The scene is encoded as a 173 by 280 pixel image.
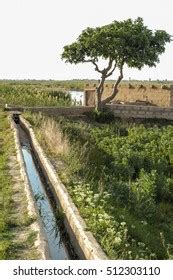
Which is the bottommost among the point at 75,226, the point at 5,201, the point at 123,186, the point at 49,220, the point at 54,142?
the point at 49,220

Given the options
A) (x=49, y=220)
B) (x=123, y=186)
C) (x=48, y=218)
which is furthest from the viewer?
→ (x=123, y=186)

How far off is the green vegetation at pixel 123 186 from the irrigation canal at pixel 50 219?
47 centimetres

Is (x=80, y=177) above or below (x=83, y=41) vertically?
below

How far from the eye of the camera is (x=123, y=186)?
1143 cm

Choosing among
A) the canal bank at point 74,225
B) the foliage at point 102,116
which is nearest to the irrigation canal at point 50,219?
the canal bank at point 74,225

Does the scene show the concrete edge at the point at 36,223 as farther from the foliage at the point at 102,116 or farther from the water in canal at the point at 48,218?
the foliage at the point at 102,116

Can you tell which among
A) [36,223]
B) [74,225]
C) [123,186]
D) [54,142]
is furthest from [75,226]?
[54,142]

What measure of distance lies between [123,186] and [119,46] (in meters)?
14.8

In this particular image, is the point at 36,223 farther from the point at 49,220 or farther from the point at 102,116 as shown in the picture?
the point at 102,116

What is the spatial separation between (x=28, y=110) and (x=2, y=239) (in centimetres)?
1784

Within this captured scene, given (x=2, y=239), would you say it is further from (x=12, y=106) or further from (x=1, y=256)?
(x=12, y=106)

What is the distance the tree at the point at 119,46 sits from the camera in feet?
83.8
